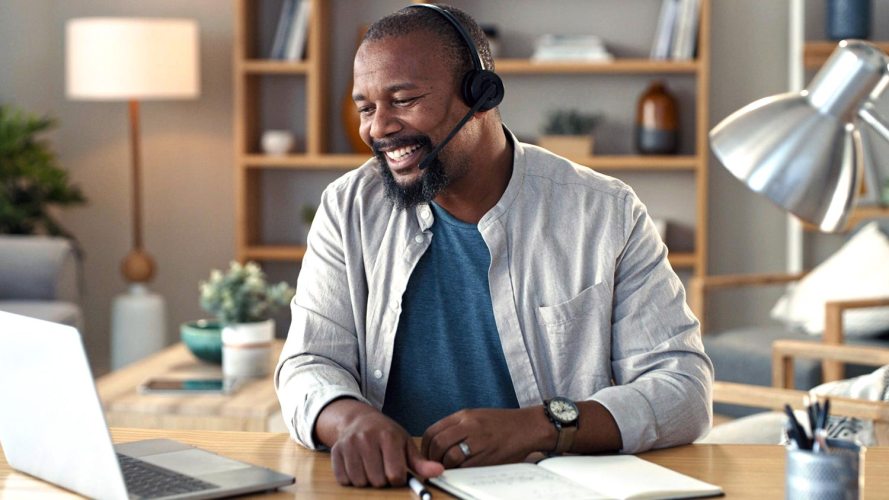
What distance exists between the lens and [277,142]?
486 cm

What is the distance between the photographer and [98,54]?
15.0 ft

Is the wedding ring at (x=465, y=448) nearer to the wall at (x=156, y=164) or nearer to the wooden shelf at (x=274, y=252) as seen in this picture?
the wooden shelf at (x=274, y=252)

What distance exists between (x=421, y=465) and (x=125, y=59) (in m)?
3.60

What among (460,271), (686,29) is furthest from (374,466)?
(686,29)

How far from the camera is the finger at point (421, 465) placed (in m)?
1.26

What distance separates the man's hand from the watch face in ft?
0.05

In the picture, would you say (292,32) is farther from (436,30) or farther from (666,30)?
(436,30)

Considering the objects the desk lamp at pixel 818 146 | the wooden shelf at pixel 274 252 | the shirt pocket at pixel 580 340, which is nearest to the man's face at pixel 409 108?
the shirt pocket at pixel 580 340

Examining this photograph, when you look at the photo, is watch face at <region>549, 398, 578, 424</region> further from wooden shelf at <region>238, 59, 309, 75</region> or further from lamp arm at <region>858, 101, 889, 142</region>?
wooden shelf at <region>238, 59, 309, 75</region>

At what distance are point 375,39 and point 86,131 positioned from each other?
3752mm

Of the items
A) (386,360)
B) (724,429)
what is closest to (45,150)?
(724,429)

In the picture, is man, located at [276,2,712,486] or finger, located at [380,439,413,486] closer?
finger, located at [380,439,413,486]

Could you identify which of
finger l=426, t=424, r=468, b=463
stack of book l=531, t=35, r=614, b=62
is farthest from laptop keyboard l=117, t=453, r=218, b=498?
stack of book l=531, t=35, r=614, b=62

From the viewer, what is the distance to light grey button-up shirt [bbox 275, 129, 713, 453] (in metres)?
1.61
